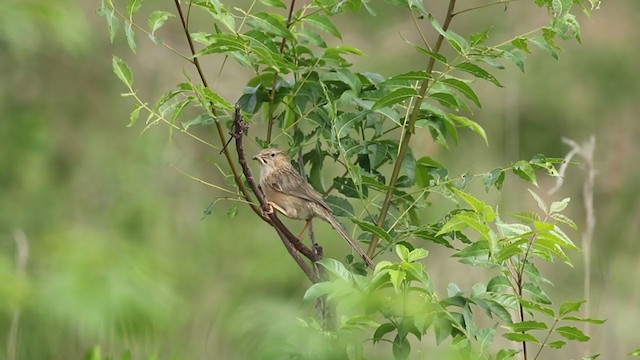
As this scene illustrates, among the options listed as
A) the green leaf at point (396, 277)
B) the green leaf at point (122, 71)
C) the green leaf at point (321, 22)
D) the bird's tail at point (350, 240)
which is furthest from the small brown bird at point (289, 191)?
the green leaf at point (396, 277)

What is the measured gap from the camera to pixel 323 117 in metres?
3.50

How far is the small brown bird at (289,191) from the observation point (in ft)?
12.5

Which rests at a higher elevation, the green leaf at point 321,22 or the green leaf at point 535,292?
the green leaf at point 321,22

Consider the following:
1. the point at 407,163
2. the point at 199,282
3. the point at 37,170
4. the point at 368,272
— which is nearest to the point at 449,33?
the point at 407,163

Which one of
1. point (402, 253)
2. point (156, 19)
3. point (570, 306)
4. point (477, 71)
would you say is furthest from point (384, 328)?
point (156, 19)

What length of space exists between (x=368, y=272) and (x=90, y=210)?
5.10 m

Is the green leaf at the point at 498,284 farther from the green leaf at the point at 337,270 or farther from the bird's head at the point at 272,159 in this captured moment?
the bird's head at the point at 272,159

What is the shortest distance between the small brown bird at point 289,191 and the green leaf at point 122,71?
619 millimetres

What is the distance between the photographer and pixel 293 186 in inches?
162

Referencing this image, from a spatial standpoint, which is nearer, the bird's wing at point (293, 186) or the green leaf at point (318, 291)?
the green leaf at point (318, 291)

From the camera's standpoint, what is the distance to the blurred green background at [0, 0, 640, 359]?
221cm

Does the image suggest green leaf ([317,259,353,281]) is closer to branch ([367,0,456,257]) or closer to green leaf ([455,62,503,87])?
branch ([367,0,456,257])

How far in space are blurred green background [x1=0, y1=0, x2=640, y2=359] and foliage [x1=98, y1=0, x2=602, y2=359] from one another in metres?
0.41

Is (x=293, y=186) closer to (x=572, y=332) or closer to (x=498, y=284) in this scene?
(x=498, y=284)
